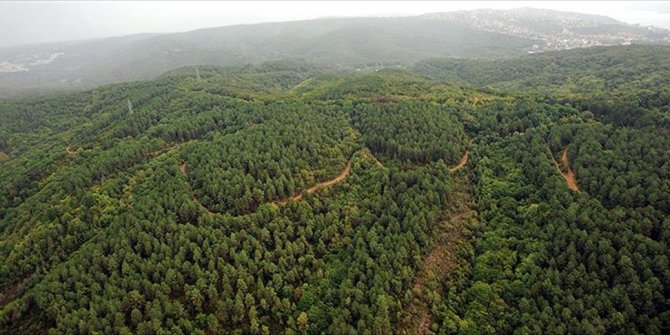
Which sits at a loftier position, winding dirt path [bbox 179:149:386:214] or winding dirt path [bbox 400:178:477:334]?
winding dirt path [bbox 179:149:386:214]

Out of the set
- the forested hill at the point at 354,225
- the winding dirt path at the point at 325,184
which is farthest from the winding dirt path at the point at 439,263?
the winding dirt path at the point at 325,184

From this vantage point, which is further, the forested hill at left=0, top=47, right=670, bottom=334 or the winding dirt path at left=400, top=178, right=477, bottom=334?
the winding dirt path at left=400, top=178, right=477, bottom=334

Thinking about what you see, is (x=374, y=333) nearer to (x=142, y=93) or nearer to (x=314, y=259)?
(x=314, y=259)

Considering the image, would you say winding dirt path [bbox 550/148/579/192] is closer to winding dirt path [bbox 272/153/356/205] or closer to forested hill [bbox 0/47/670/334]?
forested hill [bbox 0/47/670/334]

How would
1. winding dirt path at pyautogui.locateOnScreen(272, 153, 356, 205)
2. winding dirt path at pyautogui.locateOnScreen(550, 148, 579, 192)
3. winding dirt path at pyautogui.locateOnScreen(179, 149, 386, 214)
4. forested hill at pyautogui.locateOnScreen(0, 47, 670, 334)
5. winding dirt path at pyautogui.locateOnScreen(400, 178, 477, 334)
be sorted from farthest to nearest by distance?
winding dirt path at pyautogui.locateOnScreen(272, 153, 356, 205), winding dirt path at pyautogui.locateOnScreen(179, 149, 386, 214), winding dirt path at pyautogui.locateOnScreen(550, 148, 579, 192), winding dirt path at pyautogui.locateOnScreen(400, 178, 477, 334), forested hill at pyautogui.locateOnScreen(0, 47, 670, 334)

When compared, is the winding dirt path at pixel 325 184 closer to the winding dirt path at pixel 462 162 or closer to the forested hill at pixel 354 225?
the forested hill at pixel 354 225

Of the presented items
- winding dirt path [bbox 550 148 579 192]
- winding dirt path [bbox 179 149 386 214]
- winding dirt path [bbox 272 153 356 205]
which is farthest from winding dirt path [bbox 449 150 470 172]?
winding dirt path [bbox 272 153 356 205]

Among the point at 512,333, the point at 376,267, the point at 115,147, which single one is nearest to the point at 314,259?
the point at 376,267
